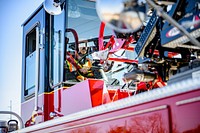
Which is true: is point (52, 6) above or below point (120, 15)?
above

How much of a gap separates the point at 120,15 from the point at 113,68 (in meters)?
2.19

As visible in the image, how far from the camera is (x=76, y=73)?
3436 mm

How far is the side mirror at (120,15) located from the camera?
127cm

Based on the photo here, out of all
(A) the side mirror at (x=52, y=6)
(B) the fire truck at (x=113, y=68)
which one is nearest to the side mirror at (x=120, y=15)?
(B) the fire truck at (x=113, y=68)

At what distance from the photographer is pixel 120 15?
127 centimetres

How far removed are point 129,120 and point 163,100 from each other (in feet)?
0.86

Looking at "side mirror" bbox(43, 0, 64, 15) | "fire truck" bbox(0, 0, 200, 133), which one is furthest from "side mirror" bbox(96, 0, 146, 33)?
"side mirror" bbox(43, 0, 64, 15)

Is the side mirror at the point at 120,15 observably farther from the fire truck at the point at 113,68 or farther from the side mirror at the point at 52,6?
the side mirror at the point at 52,6

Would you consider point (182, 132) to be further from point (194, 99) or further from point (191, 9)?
point (191, 9)

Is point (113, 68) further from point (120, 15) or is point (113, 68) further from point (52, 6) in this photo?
point (120, 15)

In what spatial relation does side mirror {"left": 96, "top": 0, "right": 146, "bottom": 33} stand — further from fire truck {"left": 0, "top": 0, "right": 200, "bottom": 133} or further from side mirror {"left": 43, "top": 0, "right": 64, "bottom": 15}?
side mirror {"left": 43, "top": 0, "right": 64, "bottom": 15}

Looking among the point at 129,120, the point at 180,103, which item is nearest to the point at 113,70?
the point at 129,120

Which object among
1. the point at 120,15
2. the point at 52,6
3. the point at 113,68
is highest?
the point at 52,6

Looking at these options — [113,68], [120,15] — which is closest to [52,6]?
[113,68]
